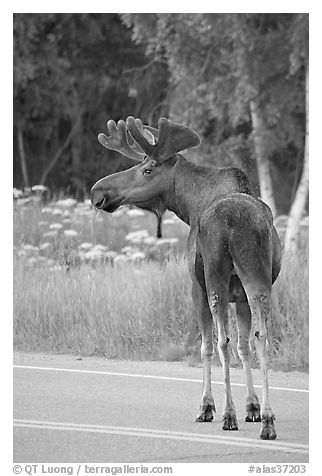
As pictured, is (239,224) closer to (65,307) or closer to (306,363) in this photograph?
(306,363)

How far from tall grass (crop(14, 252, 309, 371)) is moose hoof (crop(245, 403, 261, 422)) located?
10.2 ft

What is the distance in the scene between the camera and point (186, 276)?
1420cm

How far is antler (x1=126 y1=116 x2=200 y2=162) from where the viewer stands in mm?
9305

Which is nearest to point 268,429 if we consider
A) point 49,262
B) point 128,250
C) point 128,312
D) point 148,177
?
point 148,177

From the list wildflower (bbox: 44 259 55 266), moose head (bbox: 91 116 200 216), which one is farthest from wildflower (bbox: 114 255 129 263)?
moose head (bbox: 91 116 200 216)

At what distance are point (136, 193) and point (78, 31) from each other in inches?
1005

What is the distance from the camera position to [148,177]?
953 cm

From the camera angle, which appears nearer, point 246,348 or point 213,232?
point 213,232

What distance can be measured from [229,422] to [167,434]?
0.51 m

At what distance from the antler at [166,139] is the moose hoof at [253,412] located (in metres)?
1.99

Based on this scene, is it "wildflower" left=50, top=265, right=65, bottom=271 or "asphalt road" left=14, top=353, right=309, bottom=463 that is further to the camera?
"wildflower" left=50, top=265, right=65, bottom=271

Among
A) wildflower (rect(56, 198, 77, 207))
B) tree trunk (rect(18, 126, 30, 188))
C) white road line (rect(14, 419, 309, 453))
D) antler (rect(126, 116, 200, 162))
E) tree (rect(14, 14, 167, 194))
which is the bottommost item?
white road line (rect(14, 419, 309, 453))

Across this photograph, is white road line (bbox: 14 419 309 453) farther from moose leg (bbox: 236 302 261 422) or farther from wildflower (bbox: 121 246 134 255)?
wildflower (bbox: 121 246 134 255)

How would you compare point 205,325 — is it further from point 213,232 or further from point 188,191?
point 188,191
